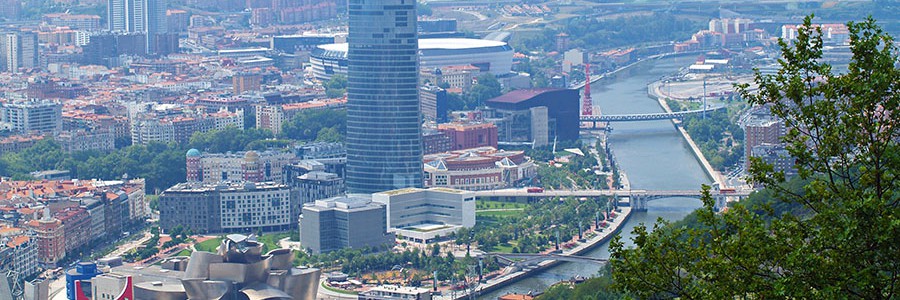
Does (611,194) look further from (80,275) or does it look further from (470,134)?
(80,275)

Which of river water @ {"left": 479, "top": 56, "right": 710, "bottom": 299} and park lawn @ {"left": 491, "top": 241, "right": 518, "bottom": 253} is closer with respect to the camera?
river water @ {"left": 479, "top": 56, "right": 710, "bottom": 299}

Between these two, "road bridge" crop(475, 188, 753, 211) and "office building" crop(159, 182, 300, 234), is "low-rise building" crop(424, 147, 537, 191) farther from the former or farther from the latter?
"office building" crop(159, 182, 300, 234)

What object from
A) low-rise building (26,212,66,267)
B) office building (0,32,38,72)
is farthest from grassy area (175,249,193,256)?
office building (0,32,38,72)

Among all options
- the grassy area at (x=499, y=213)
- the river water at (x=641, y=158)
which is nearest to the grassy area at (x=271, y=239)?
the grassy area at (x=499, y=213)

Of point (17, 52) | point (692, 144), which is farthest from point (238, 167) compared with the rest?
point (17, 52)

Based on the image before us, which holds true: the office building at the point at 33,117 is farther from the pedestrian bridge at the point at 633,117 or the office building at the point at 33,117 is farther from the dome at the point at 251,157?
the pedestrian bridge at the point at 633,117

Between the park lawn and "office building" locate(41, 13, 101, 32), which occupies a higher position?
"office building" locate(41, 13, 101, 32)
